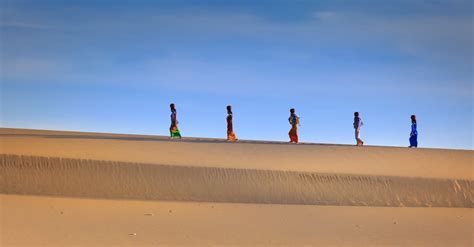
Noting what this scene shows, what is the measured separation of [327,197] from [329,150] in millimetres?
4971

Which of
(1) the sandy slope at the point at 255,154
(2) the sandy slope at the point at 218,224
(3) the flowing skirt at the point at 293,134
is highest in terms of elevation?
(3) the flowing skirt at the point at 293,134

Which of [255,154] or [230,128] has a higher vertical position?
[230,128]

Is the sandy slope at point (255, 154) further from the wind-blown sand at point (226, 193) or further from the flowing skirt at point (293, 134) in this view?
the flowing skirt at point (293, 134)

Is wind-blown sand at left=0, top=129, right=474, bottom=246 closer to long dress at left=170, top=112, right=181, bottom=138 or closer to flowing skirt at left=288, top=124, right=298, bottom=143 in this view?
long dress at left=170, top=112, right=181, bottom=138

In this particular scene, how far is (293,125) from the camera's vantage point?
22.3 meters

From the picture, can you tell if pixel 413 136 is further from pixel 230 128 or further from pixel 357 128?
pixel 230 128

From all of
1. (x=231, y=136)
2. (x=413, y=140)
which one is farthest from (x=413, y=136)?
(x=231, y=136)

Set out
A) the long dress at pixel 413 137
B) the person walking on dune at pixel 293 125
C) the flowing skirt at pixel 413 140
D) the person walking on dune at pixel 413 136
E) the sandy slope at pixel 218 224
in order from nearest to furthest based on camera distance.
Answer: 1. the sandy slope at pixel 218 224
2. the person walking on dune at pixel 293 125
3. the person walking on dune at pixel 413 136
4. the long dress at pixel 413 137
5. the flowing skirt at pixel 413 140

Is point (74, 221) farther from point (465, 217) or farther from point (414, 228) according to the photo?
point (465, 217)

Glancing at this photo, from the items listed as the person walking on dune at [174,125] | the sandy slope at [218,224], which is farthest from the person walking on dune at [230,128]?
the sandy slope at [218,224]

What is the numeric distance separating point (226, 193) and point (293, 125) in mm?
7254

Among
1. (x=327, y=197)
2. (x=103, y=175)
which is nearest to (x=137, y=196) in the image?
(x=103, y=175)

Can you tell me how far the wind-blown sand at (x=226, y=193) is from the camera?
10781mm

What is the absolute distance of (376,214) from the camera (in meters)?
14.2
